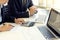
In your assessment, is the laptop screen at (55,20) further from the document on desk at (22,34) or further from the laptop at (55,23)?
the document on desk at (22,34)

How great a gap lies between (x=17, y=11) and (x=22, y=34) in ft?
2.13

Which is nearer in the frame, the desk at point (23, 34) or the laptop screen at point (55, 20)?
the desk at point (23, 34)

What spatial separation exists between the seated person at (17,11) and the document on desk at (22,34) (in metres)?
0.30

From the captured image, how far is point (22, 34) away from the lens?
120cm

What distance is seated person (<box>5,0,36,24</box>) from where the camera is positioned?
1650mm

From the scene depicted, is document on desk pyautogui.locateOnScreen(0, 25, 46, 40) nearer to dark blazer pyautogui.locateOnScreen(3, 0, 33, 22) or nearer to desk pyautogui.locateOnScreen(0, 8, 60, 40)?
desk pyautogui.locateOnScreen(0, 8, 60, 40)

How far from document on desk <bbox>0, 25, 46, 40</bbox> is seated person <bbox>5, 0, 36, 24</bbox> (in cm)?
30

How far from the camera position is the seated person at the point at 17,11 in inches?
65.0

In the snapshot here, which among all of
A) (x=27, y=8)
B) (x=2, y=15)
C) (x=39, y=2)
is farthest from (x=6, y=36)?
(x=39, y=2)

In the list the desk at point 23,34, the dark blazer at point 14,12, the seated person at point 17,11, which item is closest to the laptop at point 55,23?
the desk at point 23,34

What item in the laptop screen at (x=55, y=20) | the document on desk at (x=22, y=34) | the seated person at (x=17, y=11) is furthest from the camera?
the seated person at (x=17, y=11)

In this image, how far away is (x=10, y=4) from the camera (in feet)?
5.62

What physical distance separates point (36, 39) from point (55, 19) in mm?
311

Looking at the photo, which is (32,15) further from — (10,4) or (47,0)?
(47,0)
